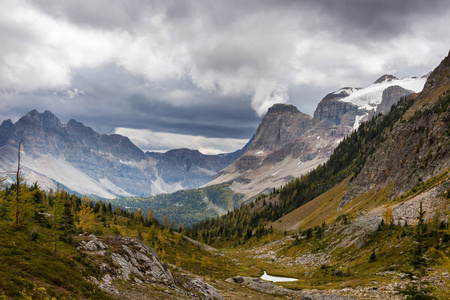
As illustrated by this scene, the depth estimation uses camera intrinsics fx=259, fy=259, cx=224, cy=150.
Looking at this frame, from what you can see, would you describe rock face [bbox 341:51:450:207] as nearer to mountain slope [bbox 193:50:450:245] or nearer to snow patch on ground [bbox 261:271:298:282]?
mountain slope [bbox 193:50:450:245]

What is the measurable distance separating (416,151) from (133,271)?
132427 millimetres

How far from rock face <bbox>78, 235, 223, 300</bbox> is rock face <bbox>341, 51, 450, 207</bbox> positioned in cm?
9345

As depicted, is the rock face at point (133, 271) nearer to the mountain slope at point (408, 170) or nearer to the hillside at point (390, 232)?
the hillside at point (390, 232)

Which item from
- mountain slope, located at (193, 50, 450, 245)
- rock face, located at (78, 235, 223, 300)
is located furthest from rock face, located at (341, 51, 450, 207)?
rock face, located at (78, 235, 223, 300)

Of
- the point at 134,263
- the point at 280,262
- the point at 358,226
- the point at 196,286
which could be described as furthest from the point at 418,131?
the point at 134,263

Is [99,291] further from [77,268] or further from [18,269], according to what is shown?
[18,269]

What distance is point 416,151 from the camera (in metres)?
120

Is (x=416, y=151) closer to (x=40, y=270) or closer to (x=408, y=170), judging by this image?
(x=408, y=170)

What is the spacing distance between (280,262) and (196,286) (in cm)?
6825

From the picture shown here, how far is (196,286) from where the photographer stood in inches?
1667

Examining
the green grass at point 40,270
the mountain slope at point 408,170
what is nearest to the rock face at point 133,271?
the green grass at point 40,270

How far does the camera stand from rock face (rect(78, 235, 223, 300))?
29.8 m

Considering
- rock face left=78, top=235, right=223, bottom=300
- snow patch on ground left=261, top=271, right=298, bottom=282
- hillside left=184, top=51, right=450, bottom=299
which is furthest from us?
snow patch on ground left=261, top=271, right=298, bottom=282

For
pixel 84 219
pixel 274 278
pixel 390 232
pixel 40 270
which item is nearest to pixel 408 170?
pixel 390 232
